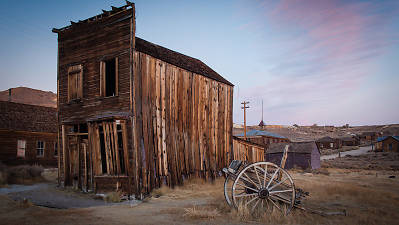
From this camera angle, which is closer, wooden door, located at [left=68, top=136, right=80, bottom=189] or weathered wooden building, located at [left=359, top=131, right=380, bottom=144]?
wooden door, located at [left=68, top=136, right=80, bottom=189]

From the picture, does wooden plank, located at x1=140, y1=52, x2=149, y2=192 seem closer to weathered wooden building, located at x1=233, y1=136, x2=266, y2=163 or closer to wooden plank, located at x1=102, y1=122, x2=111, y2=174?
wooden plank, located at x1=102, y1=122, x2=111, y2=174

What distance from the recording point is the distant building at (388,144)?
164 feet

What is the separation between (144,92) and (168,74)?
191 cm

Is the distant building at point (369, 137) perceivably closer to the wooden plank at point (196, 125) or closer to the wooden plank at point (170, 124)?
the wooden plank at point (196, 125)

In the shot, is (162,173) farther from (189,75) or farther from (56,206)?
(189,75)

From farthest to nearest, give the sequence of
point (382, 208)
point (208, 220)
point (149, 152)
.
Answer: point (149, 152)
point (382, 208)
point (208, 220)

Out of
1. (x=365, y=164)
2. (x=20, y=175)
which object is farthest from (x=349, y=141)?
(x=20, y=175)

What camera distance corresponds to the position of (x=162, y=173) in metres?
12.6

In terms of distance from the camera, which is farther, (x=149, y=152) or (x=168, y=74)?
(x=168, y=74)

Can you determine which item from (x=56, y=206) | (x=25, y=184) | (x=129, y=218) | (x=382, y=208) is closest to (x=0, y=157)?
(x=25, y=184)

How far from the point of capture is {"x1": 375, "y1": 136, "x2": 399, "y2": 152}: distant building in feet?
164

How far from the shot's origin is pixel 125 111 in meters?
11.6

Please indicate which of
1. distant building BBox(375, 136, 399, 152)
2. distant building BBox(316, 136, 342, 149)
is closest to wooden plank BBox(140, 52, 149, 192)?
distant building BBox(375, 136, 399, 152)

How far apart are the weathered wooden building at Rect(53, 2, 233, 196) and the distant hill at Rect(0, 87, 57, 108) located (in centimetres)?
8357
